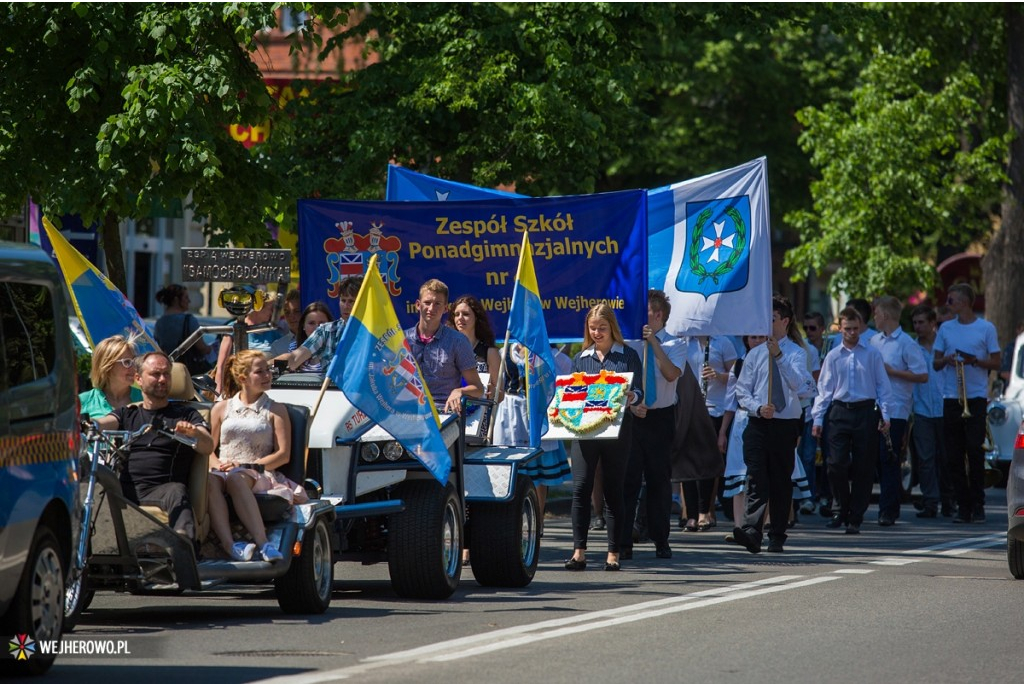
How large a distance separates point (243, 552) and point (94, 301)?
3.10m

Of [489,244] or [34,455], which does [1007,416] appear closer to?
[489,244]

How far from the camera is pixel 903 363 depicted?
59.4 feet

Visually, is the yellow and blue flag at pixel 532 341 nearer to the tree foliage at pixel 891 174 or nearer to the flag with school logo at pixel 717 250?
the flag with school logo at pixel 717 250

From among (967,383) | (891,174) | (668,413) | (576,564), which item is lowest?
(576,564)

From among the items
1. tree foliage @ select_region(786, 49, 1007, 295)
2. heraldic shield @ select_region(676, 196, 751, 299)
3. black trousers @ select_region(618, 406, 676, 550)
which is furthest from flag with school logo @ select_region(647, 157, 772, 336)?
tree foliage @ select_region(786, 49, 1007, 295)

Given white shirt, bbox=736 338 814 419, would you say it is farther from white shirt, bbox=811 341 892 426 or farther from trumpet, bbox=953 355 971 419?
trumpet, bbox=953 355 971 419

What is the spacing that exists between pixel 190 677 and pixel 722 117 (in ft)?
121

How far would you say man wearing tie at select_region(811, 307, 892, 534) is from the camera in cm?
1670

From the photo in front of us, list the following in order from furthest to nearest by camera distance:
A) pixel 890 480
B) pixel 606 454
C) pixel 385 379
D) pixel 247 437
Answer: pixel 890 480, pixel 606 454, pixel 385 379, pixel 247 437

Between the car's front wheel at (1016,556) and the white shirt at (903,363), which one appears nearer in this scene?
the car's front wheel at (1016,556)

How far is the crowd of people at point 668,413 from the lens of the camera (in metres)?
10.1

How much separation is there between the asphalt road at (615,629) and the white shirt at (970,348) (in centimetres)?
481

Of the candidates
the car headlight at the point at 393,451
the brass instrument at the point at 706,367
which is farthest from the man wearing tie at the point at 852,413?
the car headlight at the point at 393,451

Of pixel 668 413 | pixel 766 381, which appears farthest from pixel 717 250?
pixel 668 413
